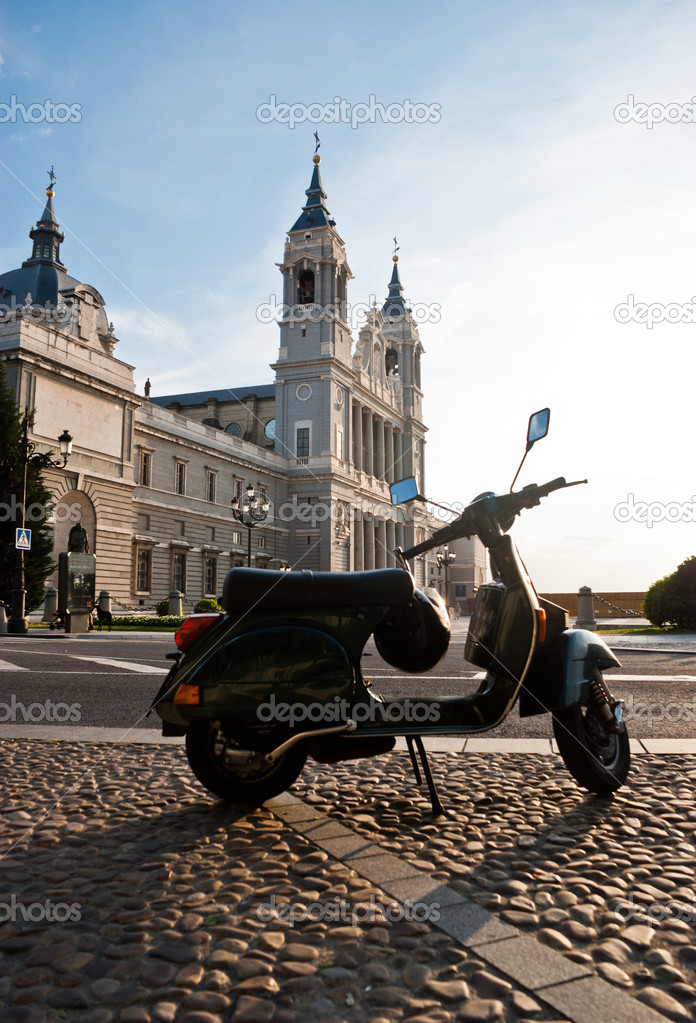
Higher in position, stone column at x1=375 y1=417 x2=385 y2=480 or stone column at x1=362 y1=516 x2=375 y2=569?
stone column at x1=375 y1=417 x2=385 y2=480

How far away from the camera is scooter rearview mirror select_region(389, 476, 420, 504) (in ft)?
13.6

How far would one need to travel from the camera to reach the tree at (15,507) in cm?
2405

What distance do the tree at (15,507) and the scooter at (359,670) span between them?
73.3 ft

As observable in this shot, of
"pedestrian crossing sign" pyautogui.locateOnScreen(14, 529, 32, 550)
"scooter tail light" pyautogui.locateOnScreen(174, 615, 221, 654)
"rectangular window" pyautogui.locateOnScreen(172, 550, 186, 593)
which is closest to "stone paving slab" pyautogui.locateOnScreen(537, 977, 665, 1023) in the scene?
"scooter tail light" pyautogui.locateOnScreen(174, 615, 221, 654)

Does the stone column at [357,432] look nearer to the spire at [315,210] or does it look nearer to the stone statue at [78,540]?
the spire at [315,210]

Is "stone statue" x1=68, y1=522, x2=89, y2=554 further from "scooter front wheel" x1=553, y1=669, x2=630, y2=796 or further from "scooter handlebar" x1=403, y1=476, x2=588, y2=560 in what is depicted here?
"scooter front wheel" x1=553, y1=669, x2=630, y2=796

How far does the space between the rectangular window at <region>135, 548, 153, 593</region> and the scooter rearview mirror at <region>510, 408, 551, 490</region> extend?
3505cm

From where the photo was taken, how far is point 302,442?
57.1m

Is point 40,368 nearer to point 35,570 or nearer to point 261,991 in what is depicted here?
point 35,570

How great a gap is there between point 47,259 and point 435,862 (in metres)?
41.7

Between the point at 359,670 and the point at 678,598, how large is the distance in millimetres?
19294

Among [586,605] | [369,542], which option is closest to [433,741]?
[586,605]

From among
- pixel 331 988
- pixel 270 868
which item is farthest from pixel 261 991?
pixel 270 868

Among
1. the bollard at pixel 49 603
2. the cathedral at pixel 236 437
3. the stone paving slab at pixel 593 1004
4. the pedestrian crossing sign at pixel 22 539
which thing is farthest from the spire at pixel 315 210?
the stone paving slab at pixel 593 1004
